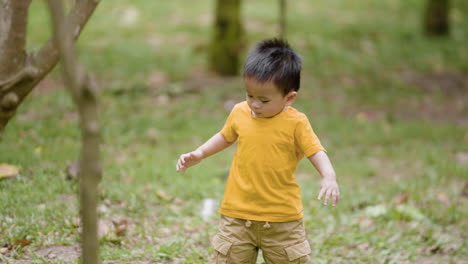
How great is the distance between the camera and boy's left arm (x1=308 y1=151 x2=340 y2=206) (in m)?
2.58

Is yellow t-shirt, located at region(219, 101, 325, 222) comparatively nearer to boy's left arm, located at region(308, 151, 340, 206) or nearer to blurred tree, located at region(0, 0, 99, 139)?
boy's left arm, located at region(308, 151, 340, 206)

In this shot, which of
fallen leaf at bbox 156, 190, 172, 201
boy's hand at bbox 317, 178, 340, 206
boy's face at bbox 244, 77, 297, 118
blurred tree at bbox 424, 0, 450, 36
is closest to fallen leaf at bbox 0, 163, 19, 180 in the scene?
fallen leaf at bbox 156, 190, 172, 201

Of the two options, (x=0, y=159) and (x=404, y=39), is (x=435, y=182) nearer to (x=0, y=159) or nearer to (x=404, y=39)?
(x=0, y=159)

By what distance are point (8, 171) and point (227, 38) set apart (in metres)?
5.95

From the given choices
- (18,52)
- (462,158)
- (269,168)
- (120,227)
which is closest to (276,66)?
(269,168)

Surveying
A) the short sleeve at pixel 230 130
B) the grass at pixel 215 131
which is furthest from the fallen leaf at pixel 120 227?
the short sleeve at pixel 230 130

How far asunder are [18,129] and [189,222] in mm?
2792

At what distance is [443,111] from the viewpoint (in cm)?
886

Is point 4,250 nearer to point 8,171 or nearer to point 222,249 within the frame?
point 8,171

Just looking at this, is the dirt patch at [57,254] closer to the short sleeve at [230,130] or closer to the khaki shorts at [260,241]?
the khaki shorts at [260,241]

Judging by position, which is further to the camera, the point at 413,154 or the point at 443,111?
the point at 443,111

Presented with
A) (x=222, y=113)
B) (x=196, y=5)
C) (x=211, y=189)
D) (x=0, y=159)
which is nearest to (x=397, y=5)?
(x=196, y=5)

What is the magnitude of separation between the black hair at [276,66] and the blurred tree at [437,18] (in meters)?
11.2

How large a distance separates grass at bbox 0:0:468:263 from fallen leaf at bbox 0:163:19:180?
0.35 ft
